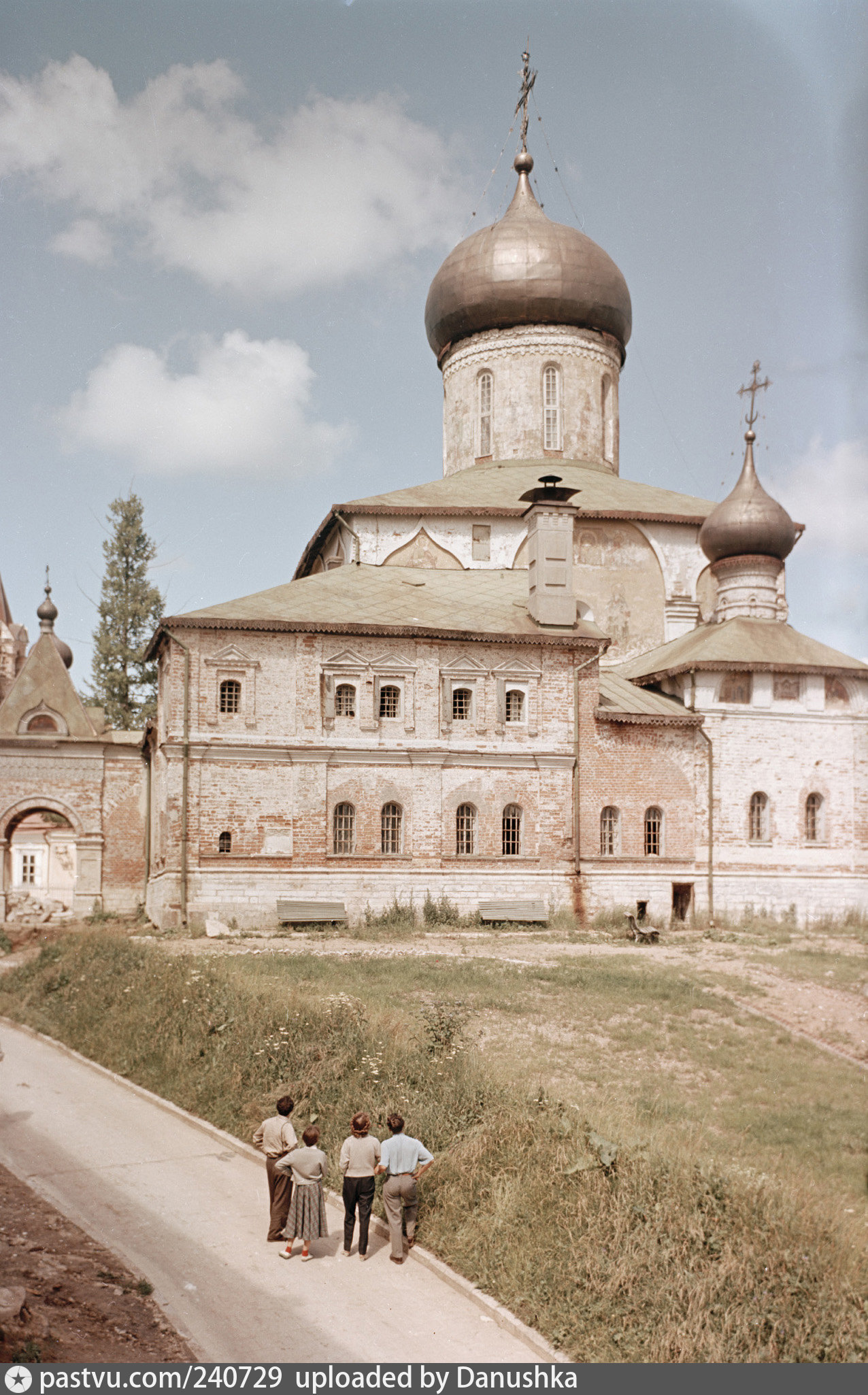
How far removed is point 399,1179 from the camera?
873 centimetres

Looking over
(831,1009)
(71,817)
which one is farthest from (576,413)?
(831,1009)

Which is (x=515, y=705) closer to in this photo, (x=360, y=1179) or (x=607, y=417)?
(x=607, y=417)

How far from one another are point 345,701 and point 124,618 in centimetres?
1772

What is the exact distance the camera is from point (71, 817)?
27.3m

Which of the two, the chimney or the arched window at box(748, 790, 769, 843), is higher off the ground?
the chimney

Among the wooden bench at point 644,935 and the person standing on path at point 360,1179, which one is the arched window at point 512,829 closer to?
the wooden bench at point 644,935

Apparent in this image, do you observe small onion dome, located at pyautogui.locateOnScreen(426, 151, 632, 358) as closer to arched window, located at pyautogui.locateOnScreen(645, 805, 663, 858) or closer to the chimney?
the chimney

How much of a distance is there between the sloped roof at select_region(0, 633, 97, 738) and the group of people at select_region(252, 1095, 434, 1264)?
19.9 metres

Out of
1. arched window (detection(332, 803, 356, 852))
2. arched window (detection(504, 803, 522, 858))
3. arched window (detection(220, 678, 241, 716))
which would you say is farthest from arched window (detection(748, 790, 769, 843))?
arched window (detection(220, 678, 241, 716))

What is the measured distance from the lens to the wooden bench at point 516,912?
2488 cm

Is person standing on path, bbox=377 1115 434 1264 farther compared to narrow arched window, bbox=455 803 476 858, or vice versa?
narrow arched window, bbox=455 803 476 858

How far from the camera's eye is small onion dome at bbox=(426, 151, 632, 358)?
35281mm

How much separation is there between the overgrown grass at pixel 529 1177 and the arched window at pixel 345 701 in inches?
376

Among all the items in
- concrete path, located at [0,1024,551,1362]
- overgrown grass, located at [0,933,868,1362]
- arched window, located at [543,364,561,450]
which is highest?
arched window, located at [543,364,561,450]
